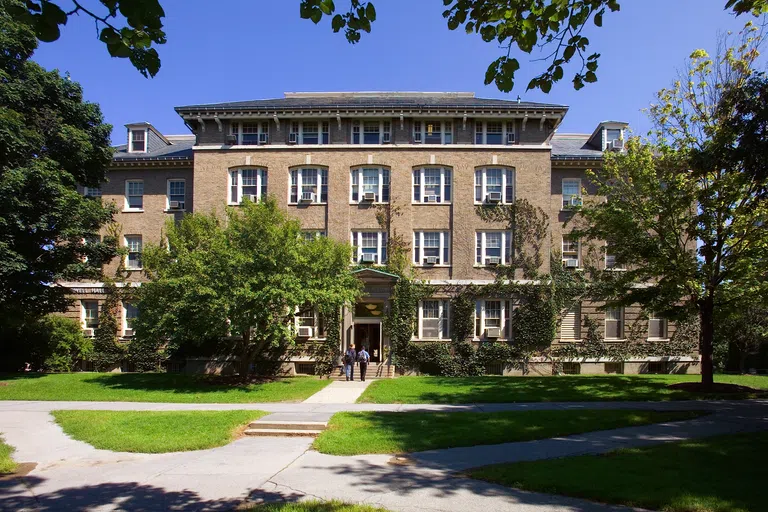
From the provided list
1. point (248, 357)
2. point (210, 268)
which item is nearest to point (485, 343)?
point (248, 357)

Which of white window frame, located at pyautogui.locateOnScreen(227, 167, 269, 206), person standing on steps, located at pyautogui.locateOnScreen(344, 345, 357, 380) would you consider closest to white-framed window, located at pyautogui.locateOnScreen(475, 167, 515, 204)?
person standing on steps, located at pyautogui.locateOnScreen(344, 345, 357, 380)

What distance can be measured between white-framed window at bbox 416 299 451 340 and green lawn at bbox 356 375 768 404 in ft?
14.5

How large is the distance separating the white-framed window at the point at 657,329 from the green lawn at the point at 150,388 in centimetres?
1886

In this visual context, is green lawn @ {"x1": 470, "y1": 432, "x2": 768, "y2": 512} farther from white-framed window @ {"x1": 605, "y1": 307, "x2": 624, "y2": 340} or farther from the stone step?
white-framed window @ {"x1": 605, "y1": 307, "x2": 624, "y2": 340}

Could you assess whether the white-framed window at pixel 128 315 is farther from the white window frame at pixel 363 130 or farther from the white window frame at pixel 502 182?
the white window frame at pixel 502 182

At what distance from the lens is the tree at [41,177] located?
827 inches

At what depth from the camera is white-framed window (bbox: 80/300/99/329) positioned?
31.1 meters

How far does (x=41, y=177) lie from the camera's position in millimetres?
21578

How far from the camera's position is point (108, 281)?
30.4 meters

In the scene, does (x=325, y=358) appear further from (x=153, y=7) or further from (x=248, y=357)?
(x=153, y=7)

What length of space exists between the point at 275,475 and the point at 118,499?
2361 mm

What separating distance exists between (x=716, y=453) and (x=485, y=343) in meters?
18.4

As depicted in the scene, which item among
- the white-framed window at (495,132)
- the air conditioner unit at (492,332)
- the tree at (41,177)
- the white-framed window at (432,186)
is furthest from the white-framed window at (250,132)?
the air conditioner unit at (492,332)

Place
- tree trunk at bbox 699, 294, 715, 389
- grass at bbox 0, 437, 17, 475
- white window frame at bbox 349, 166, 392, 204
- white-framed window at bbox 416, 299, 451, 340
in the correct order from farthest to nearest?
white window frame at bbox 349, 166, 392, 204, white-framed window at bbox 416, 299, 451, 340, tree trunk at bbox 699, 294, 715, 389, grass at bbox 0, 437, 17, 475
